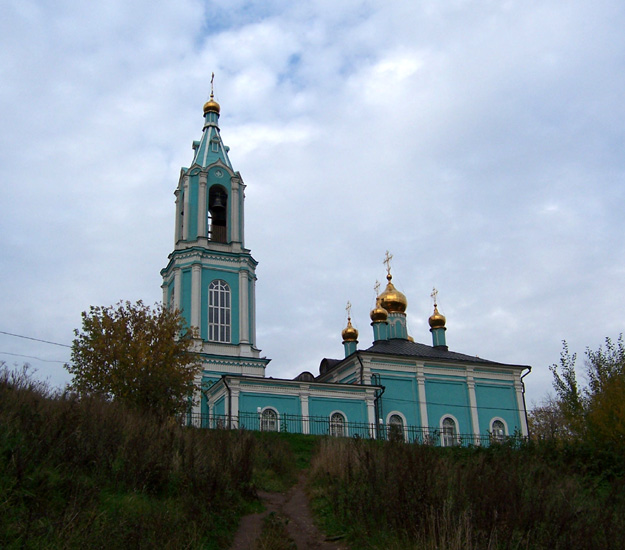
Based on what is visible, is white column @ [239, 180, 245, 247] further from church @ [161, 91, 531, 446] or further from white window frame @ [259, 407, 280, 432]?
white window frame @ [259, 407, 280, 432]

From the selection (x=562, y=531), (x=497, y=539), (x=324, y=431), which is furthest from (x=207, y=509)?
(x=324, y=431)

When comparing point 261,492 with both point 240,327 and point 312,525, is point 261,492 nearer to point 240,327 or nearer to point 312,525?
point 312,525

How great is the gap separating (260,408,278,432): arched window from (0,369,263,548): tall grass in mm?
13847

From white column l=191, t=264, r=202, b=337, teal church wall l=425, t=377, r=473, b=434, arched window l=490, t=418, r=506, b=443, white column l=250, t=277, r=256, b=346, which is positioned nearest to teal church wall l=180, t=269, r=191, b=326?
white column l=191, t=264, r=202, b=337

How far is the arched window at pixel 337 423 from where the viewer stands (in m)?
25.7

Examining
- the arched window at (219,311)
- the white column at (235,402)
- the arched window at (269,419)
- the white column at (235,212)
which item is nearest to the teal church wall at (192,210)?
the white column at (235,212)

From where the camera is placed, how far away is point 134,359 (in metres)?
19.1

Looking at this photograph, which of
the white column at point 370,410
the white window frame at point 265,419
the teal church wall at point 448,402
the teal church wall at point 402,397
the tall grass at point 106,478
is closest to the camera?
the tall grass at point 106,478

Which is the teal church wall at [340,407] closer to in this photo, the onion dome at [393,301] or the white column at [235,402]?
the white column at [235,402]

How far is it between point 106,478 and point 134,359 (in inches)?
415

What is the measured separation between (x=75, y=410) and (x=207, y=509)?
8.20ft

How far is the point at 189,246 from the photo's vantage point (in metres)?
31.4

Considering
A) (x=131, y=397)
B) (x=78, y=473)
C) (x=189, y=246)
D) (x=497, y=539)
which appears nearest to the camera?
(x=497, y=539)

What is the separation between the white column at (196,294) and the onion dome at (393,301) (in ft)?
36.4
